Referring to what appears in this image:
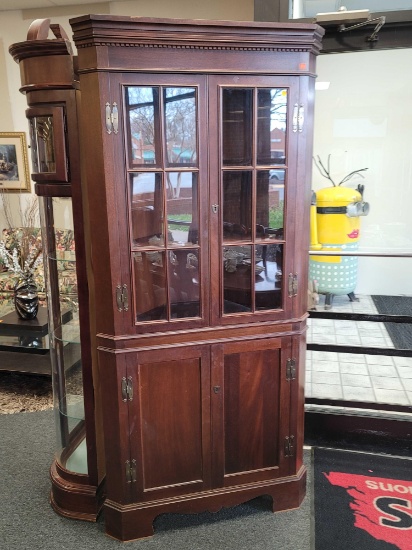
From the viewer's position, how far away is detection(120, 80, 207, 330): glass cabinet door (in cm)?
174

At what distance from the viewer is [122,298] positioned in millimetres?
1833

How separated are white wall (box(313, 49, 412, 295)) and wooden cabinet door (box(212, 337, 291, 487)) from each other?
50.3 inches

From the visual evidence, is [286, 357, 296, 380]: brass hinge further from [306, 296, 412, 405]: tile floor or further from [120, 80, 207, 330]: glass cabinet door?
[306, 296, 412, 405]: tile floor

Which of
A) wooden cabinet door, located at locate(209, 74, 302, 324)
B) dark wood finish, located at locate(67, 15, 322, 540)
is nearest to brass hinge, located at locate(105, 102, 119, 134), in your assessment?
dark wood finish, located at locate(67, 15, 322, 540)

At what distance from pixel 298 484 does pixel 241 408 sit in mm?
458

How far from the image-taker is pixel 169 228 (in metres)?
1.85

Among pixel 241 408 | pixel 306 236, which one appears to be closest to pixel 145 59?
pixel 306 236

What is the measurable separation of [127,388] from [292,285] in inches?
30.6

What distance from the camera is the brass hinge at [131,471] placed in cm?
197

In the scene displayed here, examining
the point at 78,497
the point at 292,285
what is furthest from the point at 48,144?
the point at 78,497

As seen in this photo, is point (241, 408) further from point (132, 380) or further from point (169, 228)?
point (169, 228)

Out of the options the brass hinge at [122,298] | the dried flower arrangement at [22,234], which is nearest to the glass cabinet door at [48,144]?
the brass hinge at [122,298]

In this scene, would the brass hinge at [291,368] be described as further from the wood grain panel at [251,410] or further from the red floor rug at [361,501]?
the red floor rug at [361,501]

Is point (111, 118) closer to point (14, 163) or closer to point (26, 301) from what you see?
point (26, 301)
